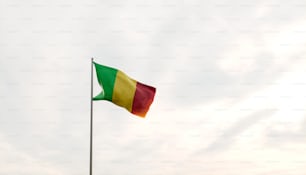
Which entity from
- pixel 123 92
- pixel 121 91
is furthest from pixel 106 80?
pixel 123 92

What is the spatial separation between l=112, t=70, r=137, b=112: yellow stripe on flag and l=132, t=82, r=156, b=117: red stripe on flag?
21 cm

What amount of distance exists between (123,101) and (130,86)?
33.1 inches

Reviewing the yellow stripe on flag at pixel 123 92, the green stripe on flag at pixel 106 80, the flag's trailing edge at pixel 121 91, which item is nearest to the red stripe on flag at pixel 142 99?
the flag's trailing edge at pixel 121 91

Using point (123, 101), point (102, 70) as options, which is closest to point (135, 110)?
point (123, 101)

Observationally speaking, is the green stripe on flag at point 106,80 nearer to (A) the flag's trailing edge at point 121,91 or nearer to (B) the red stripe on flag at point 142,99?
(A) the flag's trailing edge at point 121,91

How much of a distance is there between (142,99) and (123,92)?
996mm

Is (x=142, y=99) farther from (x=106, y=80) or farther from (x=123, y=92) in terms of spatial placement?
(x=106, y=80)

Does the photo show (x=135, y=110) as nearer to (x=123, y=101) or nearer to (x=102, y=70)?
(x=123, y=101)

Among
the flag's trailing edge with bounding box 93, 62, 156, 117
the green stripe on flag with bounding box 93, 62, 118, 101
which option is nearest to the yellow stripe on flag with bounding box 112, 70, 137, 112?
the flag's trailing edge with bounding box 93, 62, 156, 117

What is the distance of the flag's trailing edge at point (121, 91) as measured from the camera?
64.7 feet

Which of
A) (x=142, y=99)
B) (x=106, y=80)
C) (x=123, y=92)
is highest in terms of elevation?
(x=106, y=80)

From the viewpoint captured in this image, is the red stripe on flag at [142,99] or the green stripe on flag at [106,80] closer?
the green stripe on flag at [106,80]

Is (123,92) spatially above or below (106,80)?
below

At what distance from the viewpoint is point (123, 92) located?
1992 centimetres
